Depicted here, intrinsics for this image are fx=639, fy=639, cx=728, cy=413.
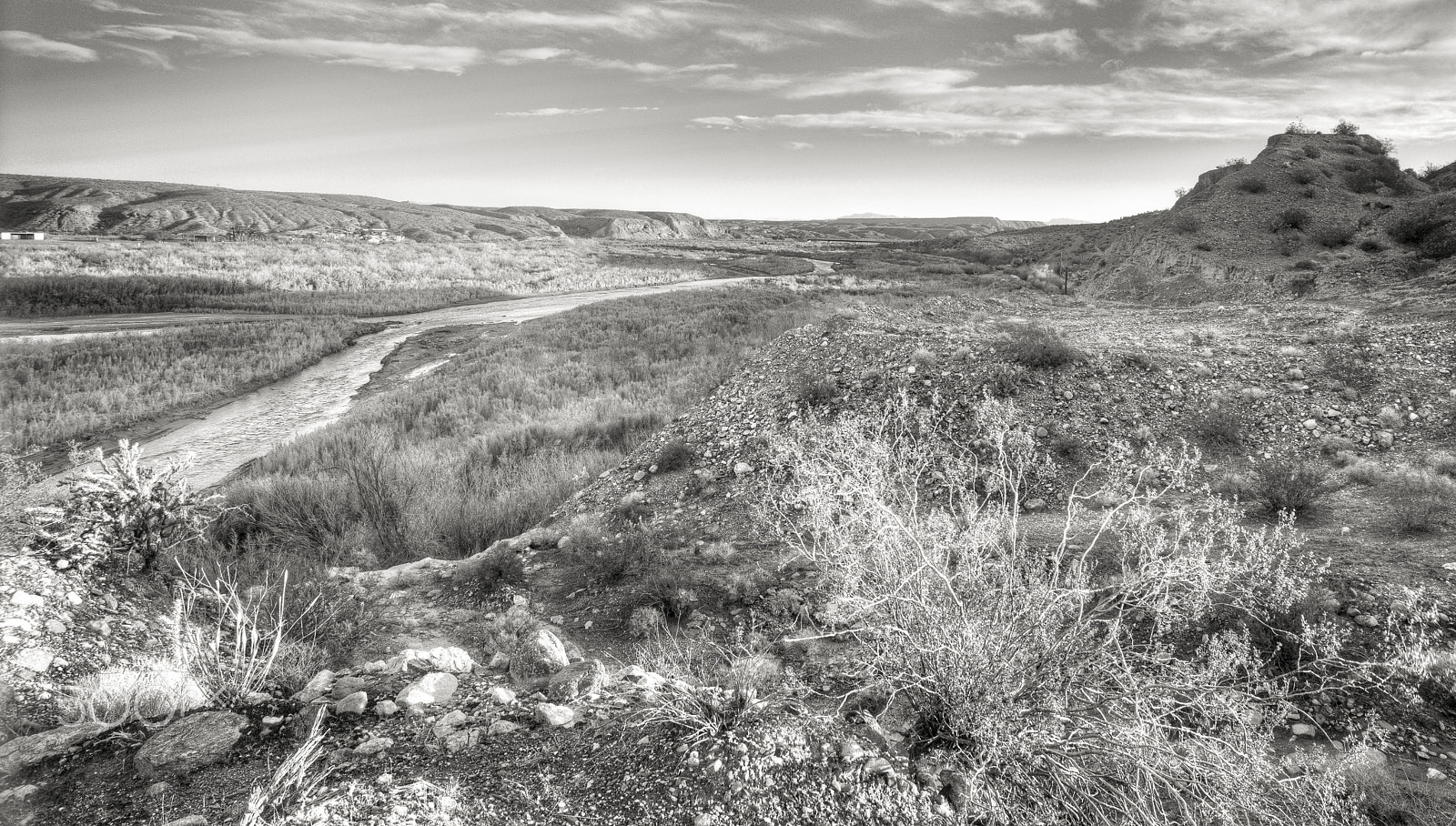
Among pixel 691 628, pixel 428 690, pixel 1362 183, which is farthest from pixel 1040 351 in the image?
pixel 1362 183

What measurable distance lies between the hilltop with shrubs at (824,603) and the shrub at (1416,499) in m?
0.04

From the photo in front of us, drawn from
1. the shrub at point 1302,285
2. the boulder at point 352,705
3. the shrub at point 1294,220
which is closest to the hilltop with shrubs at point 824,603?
the boulder at point 352,705

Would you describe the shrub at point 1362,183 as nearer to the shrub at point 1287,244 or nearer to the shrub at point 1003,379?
the shrub at point 1287,244

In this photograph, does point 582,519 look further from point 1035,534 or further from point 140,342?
point 140,342

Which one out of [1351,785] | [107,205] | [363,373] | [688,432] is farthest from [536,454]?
[107,205]

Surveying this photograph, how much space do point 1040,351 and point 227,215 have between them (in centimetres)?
10766

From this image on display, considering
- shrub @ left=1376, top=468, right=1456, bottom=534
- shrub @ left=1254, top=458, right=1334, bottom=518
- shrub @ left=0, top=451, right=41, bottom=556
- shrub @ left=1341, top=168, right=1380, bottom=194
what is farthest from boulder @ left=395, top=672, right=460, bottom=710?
shrub @ left=1341, top=168, right=1380, bottom=194

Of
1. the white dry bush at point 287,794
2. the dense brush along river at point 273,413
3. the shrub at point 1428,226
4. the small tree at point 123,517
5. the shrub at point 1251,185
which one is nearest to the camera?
the white dry bush at point 287,794

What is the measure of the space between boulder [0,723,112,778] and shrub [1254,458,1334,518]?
7.58 metres

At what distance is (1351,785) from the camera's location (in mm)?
2781

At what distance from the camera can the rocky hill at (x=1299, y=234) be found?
14.9m

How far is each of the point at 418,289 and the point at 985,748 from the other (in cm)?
4143

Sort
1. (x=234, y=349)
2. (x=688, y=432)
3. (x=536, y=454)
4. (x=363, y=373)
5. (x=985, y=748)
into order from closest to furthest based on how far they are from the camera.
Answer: (x=985, y=748), (x=688, y=432), (x=536, y=454), (x=363, y=373), (x=234, y=349)

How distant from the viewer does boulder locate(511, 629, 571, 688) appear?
373 centimetres
